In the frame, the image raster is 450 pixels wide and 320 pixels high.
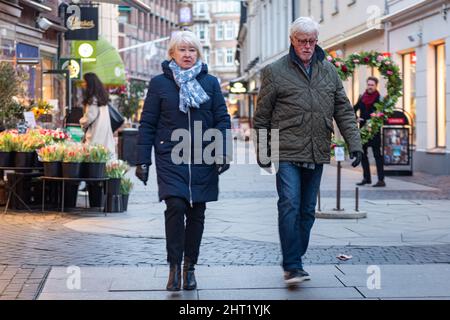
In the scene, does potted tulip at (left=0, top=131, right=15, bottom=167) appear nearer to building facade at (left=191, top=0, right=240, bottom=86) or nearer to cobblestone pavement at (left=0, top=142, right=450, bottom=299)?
cobblestone pavement at (left=0, top=142, right=450, bottom=299)

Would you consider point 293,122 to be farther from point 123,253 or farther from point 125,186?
point 125,186

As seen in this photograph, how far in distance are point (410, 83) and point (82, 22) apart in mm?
10638

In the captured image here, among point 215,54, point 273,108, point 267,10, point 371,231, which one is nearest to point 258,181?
point 371,231

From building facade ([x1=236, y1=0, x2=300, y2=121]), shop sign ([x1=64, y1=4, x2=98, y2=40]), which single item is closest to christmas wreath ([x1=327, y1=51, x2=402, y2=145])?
shop sign ([x1=64, y1=4, x2=98, y2=40])

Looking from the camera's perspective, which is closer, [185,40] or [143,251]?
[185,40]

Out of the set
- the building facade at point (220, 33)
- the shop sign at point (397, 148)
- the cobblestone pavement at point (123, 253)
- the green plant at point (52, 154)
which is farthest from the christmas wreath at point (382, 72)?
the building facade at point (220, 33)

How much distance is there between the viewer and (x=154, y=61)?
82.9 metres

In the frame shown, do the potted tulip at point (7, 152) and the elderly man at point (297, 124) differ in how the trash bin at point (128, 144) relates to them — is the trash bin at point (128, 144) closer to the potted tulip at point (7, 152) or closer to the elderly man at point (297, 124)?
the potted tulip at point (7, 152)

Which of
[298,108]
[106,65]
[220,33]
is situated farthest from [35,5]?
[220,33]

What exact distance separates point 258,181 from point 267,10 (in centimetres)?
3866

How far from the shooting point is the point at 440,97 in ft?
70.4

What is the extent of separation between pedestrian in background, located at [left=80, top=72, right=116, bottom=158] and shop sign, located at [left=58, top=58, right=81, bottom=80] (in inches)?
503

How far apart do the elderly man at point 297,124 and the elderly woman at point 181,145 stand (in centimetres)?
46

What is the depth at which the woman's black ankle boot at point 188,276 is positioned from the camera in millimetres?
6770
